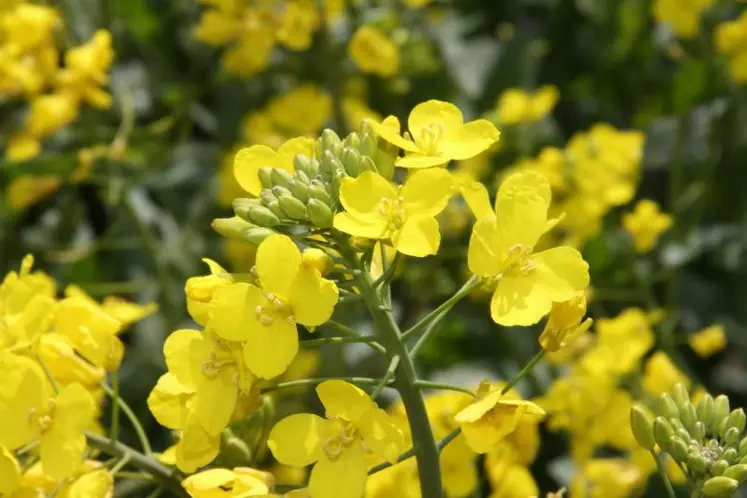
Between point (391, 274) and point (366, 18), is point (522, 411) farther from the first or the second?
point (366, 18)

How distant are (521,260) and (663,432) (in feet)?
0.75

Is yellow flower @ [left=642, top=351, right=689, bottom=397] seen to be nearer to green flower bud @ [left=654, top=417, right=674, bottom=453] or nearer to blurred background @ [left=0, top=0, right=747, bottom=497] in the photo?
blurred background @ [left=0, top=0, right=747, bottom=497]

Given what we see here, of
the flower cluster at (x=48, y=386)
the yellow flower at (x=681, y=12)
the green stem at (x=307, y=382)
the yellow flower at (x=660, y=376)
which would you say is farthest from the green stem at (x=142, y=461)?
the yellow flower at (x=681, y=12)

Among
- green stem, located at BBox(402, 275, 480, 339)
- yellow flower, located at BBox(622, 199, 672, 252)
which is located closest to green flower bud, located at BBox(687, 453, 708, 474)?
green stem, located at BBox(402, 275, 480, 339)

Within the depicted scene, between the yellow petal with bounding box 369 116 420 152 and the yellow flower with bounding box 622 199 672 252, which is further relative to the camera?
the yellow flower with bounding box 622 199 672 252

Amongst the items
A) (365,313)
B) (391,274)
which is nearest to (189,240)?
(365,313)

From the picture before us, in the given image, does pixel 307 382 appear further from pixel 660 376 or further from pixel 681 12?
pixel 681 12

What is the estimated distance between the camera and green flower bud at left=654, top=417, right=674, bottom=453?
963mm

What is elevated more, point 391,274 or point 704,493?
point 391,274

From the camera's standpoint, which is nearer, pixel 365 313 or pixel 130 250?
pixel 365 313

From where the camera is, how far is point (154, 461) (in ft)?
3.45

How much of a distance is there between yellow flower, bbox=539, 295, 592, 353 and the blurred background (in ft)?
1.95

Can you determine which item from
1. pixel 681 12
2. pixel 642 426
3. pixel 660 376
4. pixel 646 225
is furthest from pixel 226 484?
pixel 681 12

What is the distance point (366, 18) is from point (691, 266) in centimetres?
97
